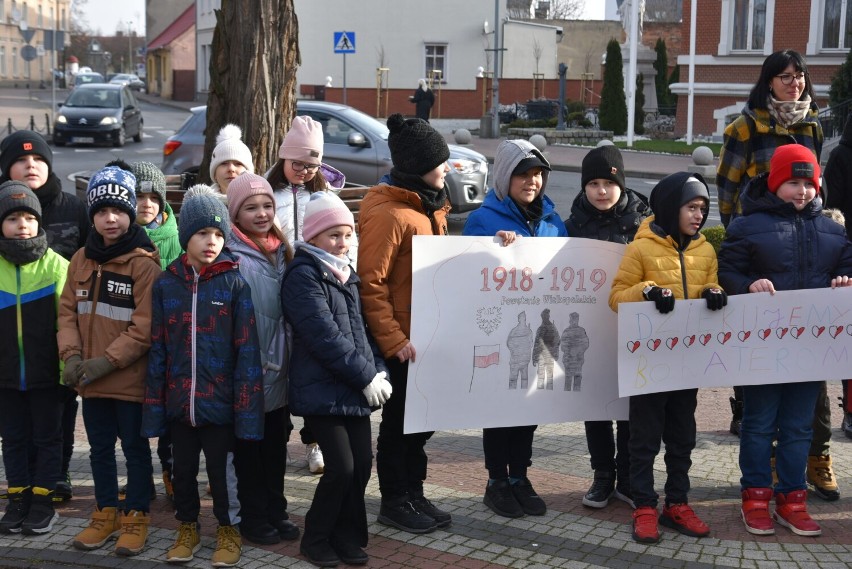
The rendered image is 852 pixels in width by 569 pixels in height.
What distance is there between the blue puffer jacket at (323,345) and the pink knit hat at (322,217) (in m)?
0.11

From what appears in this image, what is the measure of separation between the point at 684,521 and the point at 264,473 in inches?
80.0

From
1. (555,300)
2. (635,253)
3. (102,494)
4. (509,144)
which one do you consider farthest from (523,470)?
(102,494)

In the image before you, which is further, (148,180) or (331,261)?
(148,180)

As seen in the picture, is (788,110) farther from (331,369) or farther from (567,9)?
(567,9)

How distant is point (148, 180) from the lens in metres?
5.73

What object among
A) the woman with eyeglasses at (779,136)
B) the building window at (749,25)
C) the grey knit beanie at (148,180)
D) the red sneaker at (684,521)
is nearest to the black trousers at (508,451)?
the red sneaker at (684,521)

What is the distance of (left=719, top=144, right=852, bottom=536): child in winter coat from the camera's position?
17.1 feet

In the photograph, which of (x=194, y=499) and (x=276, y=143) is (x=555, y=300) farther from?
(x=276, y=143)

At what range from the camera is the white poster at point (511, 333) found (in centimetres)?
529

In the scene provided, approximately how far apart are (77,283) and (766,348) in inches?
130

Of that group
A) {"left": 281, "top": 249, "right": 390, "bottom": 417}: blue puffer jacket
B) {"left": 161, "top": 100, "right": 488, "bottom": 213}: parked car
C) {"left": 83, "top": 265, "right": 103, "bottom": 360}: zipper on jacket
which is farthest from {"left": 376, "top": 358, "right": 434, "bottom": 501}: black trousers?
{"left": 161, "top": 100, "right": 488, "bottom": 213}: parked car

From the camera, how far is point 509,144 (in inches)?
213

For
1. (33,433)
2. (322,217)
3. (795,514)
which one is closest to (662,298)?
(795,514)

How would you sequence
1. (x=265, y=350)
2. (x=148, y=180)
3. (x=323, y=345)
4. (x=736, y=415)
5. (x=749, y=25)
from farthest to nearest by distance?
1. (x=749, y=25)
2. (x=736, y=415)
3. (x=148, y=180)
4. (x=265, y=350)
5. (x=323, y=345)
